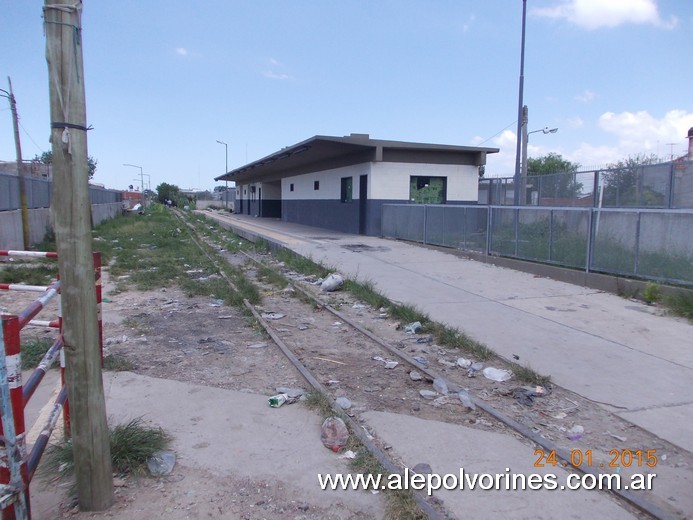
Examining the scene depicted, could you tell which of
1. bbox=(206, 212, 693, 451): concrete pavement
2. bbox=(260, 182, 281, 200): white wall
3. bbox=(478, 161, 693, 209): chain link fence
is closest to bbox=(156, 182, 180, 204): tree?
bbox=(260, 182, 281, 200): white wall

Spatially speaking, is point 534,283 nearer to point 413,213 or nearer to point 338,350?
point 338,350

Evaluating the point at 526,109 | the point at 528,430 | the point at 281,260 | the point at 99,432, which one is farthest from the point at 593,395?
the point at 526,109

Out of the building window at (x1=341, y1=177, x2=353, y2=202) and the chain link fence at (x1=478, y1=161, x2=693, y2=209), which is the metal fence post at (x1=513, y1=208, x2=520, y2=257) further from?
the building window at (x1=341, y1=177, x2=353, y2=202)

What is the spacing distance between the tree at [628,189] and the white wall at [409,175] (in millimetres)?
7126

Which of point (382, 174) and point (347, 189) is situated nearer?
point (382, 174)

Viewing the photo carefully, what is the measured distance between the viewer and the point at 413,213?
64.7ft

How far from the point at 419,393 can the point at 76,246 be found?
367 cm

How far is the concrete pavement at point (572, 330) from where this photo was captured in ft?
17.7

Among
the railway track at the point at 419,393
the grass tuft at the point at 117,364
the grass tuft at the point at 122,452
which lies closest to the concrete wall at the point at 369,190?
the railway track at the point at 419,393

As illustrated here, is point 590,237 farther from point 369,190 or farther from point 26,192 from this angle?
point 26,192

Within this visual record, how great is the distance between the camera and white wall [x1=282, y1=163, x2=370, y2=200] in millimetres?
24141

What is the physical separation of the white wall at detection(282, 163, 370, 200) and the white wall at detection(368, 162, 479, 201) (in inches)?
26.7

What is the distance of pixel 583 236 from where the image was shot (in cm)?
1181

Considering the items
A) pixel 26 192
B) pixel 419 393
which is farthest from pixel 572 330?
pixel 26 192
